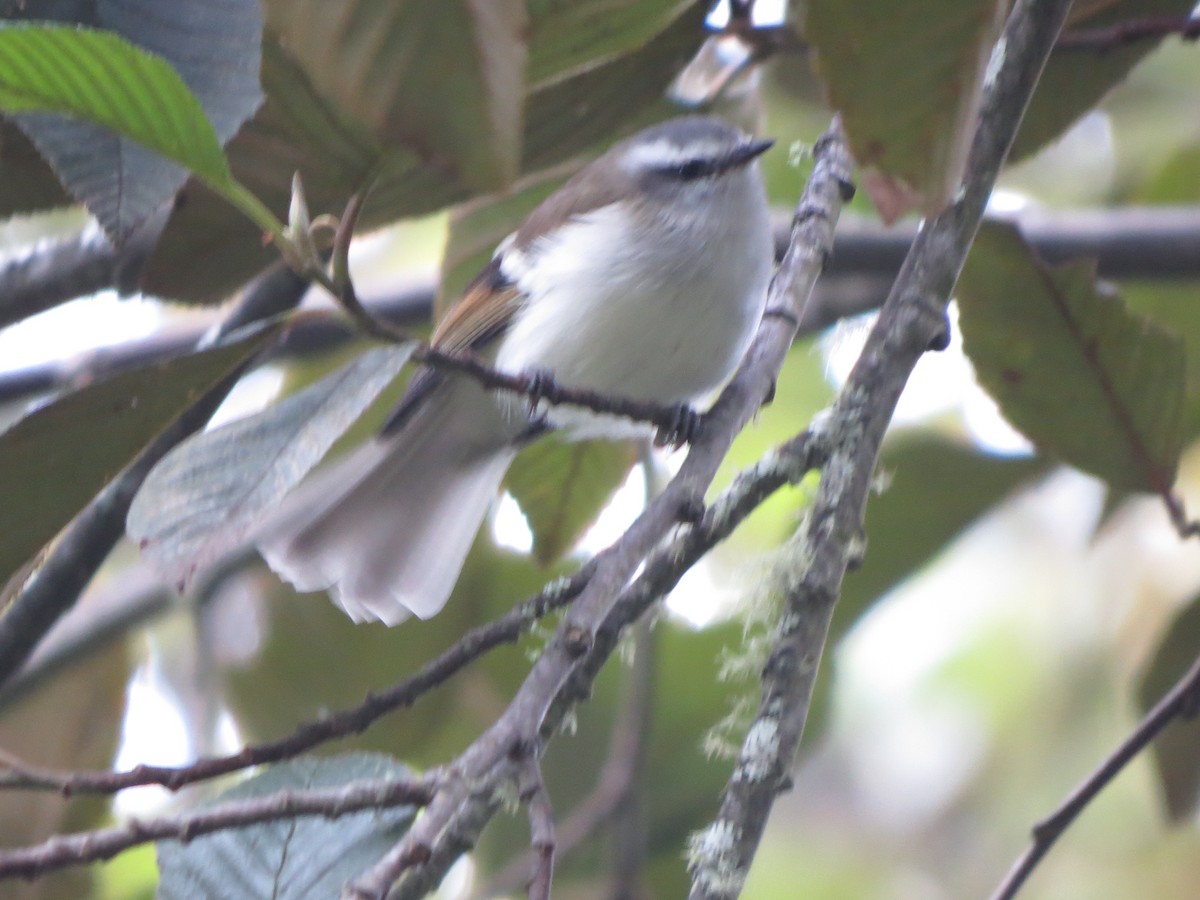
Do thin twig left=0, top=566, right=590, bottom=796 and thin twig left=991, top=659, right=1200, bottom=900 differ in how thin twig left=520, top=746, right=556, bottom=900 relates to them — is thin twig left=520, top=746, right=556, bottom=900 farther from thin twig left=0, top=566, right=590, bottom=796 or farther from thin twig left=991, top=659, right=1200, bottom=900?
thin twig left=991, top=659, right=1200, bottom=900

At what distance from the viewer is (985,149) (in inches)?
66.5

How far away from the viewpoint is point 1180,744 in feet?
7.75

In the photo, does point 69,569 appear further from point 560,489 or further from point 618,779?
point 618,779

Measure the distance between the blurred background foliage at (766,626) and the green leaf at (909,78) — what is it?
1.00ft

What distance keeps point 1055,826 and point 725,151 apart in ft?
4.13

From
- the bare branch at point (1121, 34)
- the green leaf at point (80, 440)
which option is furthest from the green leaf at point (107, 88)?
the bare branch at point (1121, 34)

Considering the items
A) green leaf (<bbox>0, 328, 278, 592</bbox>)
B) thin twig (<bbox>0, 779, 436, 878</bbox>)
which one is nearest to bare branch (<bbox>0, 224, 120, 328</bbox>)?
green leaf (<bbox>0, 328, 278, 592</bbox>)

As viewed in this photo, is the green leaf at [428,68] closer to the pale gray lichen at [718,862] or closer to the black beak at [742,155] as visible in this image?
the pale gray lichen at [718,862]

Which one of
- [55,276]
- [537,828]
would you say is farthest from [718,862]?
[55,276]

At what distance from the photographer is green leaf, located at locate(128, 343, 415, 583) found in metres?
1.28

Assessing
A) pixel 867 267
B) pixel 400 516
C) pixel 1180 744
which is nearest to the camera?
pixel 1180 744

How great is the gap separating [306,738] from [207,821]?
7.2 inches

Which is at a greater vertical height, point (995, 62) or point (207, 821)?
point (995, 62)

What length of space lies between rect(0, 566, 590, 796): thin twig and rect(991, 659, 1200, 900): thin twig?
752 millimetres
